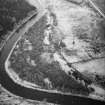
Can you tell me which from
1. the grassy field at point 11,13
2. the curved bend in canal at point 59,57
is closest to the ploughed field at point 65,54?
the curved bend in canal at point 59,57

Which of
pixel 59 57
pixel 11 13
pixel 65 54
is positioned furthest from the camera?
pixel 11 13

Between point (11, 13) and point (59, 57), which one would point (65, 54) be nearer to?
point (59, 57)

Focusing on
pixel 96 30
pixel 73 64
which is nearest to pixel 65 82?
pixel 73 64

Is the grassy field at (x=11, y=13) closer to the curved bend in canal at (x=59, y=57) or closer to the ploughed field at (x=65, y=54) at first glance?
the curved bend in canal at (x=59, y=57)

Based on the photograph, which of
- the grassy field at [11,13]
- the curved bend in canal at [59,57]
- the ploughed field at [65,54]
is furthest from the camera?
the grassy field at [11,13]

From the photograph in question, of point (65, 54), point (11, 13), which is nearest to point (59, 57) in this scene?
point (65, 54)

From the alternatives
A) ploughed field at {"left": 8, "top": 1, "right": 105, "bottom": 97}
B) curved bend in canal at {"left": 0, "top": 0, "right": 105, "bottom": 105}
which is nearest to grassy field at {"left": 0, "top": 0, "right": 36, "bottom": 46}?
curved bend in canal at {"left": 0, "top": 0, "right": 105, "bottom": 105}

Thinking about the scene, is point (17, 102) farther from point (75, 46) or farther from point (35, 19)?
point (35, 19)
